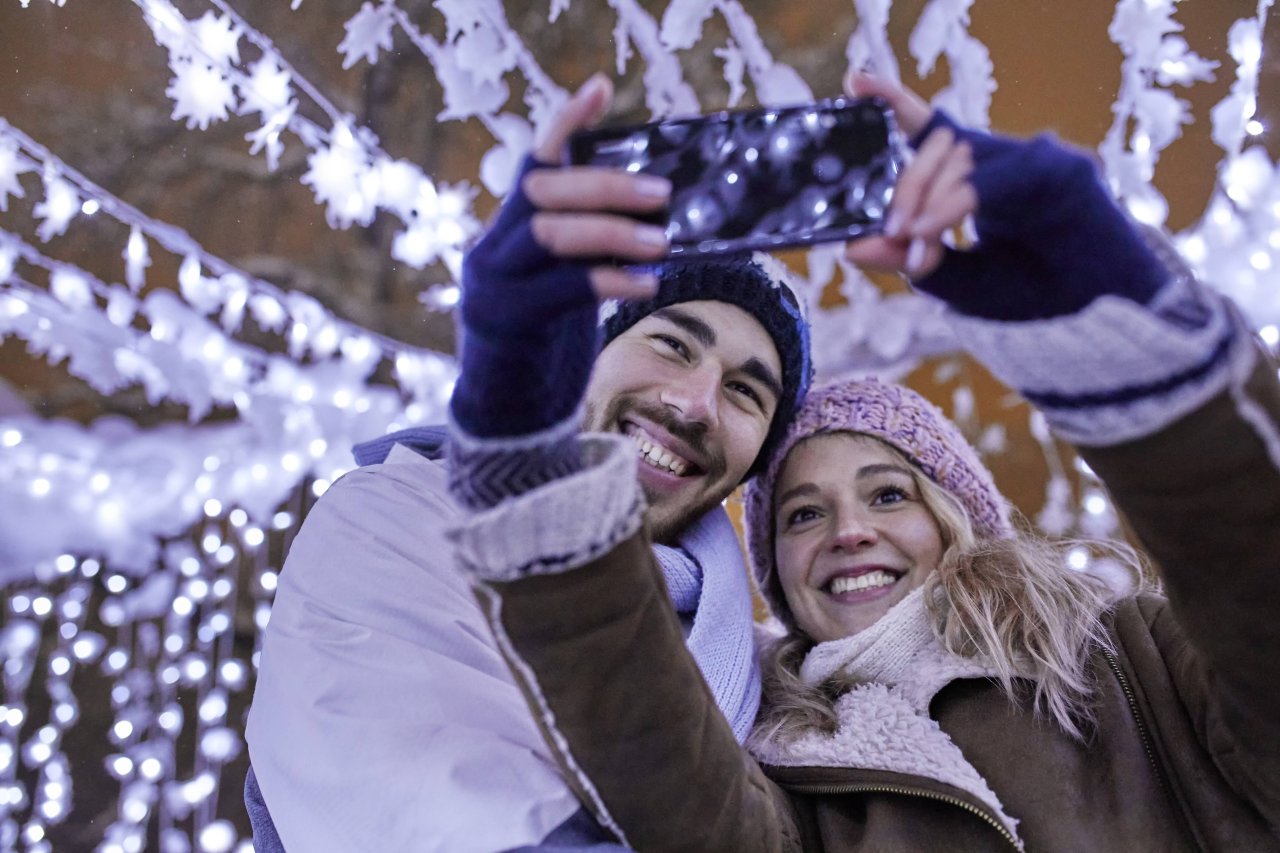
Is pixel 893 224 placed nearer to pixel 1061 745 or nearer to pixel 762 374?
pixel 1061 745

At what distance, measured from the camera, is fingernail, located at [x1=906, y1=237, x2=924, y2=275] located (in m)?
0.60

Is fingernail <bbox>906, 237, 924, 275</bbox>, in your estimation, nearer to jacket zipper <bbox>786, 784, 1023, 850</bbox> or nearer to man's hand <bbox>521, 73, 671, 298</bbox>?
man's hand <bbox>521, 73, 671, 298</bbox>

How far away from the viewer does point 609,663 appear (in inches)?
26.1

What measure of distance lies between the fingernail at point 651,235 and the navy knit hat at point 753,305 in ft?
2.87

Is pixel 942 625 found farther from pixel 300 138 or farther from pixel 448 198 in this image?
pixel 300 138

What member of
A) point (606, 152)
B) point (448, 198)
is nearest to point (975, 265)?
point (606, 152)

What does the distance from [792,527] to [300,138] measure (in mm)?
2149

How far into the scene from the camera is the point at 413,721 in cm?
78

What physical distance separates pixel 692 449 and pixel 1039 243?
0.84 metres

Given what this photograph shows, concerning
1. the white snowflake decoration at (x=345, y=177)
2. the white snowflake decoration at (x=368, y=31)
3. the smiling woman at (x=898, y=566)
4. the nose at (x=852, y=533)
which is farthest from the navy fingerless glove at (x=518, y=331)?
the white snowflake decoration at (x=345, y=177)

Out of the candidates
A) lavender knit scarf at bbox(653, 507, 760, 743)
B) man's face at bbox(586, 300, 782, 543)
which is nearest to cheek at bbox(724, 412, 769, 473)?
man's face at bbox(586, 300, 782, 543)

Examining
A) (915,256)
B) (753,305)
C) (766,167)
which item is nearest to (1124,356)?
(915,256)

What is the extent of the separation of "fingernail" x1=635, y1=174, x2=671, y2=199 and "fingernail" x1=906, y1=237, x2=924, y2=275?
154 mm

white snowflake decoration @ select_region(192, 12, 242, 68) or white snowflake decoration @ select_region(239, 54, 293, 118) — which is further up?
white snowflake decoration @ select_region(192, 12, 242, 68)
